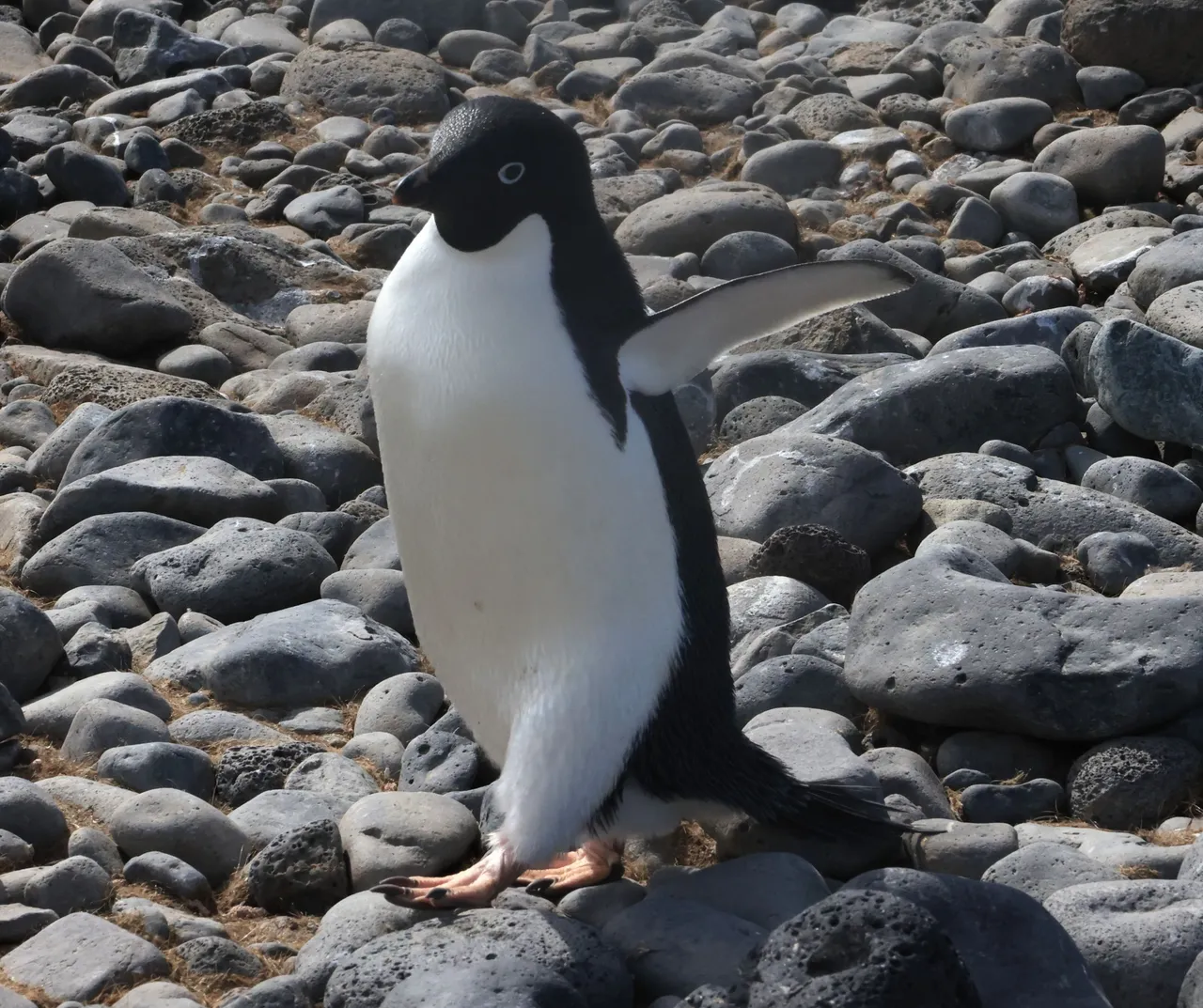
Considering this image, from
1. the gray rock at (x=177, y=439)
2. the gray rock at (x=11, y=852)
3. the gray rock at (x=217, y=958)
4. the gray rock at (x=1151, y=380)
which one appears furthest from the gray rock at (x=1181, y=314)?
the gray rock at (x=11, y=852)

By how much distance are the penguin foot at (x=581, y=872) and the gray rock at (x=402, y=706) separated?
90 centimetres

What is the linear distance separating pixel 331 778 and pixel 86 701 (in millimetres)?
737

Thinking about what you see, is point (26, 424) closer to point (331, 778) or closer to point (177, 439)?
point (177, 439)

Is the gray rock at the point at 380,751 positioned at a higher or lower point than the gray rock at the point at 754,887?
lower

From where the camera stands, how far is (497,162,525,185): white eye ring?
11.2ft

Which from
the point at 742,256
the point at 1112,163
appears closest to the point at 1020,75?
the point at 1112,163

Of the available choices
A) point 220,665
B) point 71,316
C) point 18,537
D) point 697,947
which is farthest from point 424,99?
point 697,947

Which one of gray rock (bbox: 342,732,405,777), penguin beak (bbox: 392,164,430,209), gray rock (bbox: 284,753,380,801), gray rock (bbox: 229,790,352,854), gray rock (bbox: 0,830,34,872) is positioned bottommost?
gray rock (bbox: 342,732,405,777)

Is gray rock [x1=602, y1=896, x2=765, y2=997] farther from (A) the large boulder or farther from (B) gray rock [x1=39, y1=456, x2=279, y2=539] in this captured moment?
(A) the large boulder

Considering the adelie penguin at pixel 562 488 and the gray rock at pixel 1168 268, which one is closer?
the adelie penguin at pixel 562 488

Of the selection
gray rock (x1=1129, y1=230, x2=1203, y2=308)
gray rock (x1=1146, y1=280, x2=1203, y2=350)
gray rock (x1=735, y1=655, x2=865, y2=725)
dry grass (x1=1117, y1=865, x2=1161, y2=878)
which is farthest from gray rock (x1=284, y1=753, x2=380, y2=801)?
gray rock (x1=1129, y1=230, x2=1203, y2=308)

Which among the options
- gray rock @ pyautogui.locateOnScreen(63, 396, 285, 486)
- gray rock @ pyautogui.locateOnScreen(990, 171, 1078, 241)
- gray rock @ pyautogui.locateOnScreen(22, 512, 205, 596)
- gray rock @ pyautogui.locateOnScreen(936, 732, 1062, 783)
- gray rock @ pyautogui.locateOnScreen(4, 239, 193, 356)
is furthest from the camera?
gray rock @ pyautogui.locateOnScreen(990, 171, 1078, 241)

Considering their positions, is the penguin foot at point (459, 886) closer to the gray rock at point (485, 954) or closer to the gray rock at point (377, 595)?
the gray rock at point (485, 954)

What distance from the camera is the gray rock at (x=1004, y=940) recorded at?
9.26 ft
